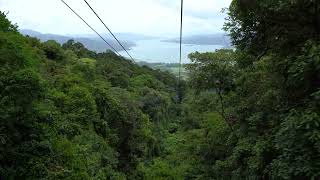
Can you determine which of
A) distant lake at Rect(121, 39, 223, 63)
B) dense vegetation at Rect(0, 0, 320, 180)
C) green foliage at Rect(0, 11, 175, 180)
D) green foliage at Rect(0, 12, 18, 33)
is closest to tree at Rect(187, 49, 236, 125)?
dense vegetation at Rect(0, 0, 320, 180)

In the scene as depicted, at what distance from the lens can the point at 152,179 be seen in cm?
2895

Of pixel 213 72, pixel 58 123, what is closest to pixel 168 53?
pixel 213 72

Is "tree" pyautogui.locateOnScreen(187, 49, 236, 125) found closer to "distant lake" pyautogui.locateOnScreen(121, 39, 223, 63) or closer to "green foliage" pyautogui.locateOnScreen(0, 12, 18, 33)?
"distant lake" pyautogui.locateOnScreen(121, 39, 223, 63)

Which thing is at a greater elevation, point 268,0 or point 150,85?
point 268,0

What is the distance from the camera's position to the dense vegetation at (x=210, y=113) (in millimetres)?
7107

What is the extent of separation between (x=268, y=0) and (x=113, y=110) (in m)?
21.7

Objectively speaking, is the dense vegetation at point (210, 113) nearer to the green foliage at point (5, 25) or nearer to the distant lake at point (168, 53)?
the green foliage at point (5, 25)

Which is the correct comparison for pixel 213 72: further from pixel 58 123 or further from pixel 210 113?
pixel 58 123

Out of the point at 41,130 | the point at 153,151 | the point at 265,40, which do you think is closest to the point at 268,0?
the point at 265,40

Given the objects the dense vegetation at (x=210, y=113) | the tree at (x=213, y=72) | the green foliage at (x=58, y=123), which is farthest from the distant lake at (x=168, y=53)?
the green foliage at (x=58, y=123)

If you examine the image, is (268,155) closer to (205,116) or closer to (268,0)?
(268,0)

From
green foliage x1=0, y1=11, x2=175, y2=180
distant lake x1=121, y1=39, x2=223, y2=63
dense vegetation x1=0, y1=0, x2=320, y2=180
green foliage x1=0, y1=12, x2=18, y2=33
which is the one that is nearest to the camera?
dense vegetation x1=0, y1=0, x2=320, y2=180

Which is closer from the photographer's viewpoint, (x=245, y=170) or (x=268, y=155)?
(x=268, y=155)

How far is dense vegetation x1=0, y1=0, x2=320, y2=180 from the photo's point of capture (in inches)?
280
